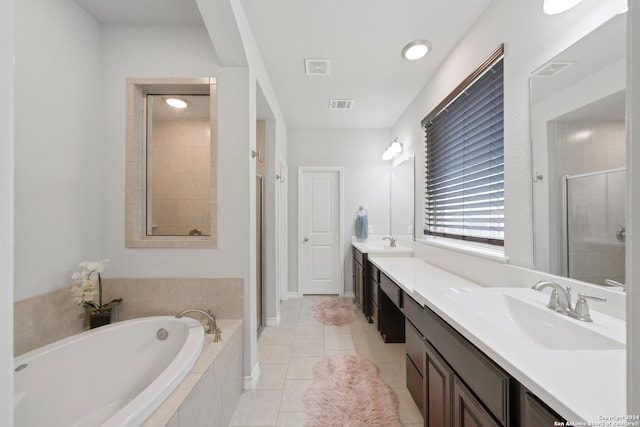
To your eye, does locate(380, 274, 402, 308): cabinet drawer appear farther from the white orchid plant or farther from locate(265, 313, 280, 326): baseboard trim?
the white orchid plant

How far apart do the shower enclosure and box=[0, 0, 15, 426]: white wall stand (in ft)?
5.05

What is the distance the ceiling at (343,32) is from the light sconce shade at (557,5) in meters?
0.56

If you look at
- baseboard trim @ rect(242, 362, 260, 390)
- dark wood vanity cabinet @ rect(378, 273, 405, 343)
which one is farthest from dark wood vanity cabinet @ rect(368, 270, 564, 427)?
baseboard trim @ rect(242, 362, 260, 390)

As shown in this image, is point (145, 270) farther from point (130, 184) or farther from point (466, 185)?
point (466, 185)

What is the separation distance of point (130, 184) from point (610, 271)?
261cm

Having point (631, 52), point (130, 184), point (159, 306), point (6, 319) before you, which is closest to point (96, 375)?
point (159, 306)

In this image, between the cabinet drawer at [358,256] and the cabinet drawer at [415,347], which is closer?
the cabinet drawer at [415,347]

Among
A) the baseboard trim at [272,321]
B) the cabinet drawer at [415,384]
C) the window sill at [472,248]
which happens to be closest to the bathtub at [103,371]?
the cabinet drawer at [415,384]

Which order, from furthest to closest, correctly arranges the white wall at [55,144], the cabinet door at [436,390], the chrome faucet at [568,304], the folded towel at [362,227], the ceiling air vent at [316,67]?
the folded towel at [362,227], the ceiling air vent at [316,67], the white wall at [55,144], the cabinet door at [436,390], the chrome faucet at [568,304]

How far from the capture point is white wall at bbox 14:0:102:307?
141cm

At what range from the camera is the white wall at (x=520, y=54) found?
117 centimetres

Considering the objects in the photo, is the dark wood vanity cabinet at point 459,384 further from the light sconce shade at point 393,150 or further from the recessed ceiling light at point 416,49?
the light sconce shade at point 393,150

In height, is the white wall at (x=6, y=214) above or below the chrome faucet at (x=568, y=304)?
above

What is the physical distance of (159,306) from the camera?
6.14 feet
